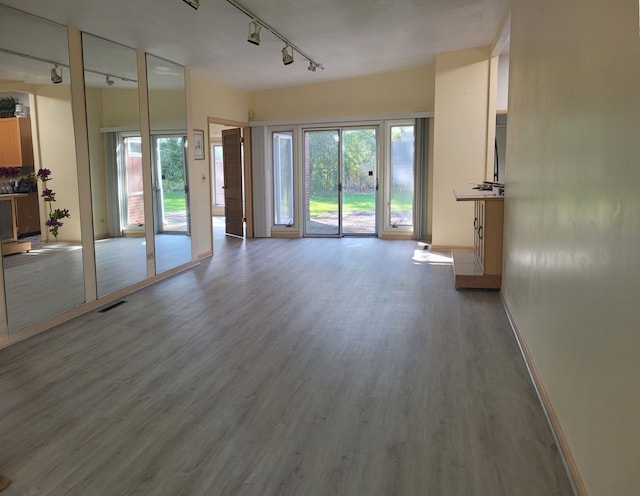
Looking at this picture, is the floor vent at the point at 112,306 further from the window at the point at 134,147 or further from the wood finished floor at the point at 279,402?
the window at the point at 134,147

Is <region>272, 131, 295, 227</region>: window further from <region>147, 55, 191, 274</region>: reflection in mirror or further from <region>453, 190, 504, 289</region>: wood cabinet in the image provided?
<region>453, 190, 504, 289</region>: wood cabinet

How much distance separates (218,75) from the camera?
7.78m

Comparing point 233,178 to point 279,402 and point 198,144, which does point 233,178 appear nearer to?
point 198,144

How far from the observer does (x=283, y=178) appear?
1007 cm

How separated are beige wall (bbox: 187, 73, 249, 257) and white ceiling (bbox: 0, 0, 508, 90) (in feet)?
0.76

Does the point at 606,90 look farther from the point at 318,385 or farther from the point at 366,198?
the point at 366,198

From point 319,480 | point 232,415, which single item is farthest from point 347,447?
point 232,415

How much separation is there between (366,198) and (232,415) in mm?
7174

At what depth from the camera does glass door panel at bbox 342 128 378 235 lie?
374 inches

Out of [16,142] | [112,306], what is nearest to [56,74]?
[16,142]

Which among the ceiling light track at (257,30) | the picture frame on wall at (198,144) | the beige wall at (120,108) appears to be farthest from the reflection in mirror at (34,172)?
the picture frame on wall at (198,144)

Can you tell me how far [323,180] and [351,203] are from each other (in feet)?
2.33

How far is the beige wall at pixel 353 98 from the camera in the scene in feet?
29.4

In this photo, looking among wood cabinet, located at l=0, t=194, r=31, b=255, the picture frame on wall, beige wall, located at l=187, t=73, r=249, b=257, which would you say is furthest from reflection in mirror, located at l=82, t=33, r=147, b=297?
the picture frame on wall
